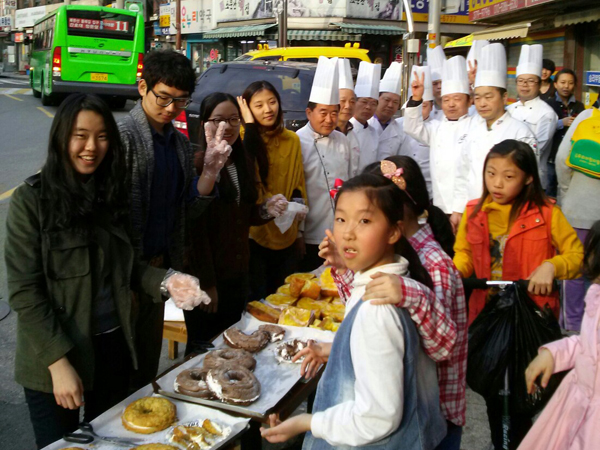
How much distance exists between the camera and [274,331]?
3252 mm

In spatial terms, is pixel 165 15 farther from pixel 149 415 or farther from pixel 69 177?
pixel 149 415

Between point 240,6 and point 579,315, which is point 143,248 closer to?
point 579,315

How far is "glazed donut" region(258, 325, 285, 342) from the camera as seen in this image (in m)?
3.21

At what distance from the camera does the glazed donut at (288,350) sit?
2.97 meters

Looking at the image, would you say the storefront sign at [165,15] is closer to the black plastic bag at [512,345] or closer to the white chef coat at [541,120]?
the white chef coat at [541,120]

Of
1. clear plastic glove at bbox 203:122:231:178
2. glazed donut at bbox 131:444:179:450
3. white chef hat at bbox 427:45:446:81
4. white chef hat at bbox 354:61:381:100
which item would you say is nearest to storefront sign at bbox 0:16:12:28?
white chef hat at bbox 427:45:446:81

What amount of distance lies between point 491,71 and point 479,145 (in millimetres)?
613

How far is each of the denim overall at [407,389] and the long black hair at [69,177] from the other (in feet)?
3.78

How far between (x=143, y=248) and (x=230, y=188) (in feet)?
3.01

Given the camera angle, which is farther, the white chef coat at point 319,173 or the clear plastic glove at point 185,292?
the white chef coat at point 319,173

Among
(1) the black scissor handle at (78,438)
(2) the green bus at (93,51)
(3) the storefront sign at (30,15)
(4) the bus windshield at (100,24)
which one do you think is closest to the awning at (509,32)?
(2) the green bus at (93,51)

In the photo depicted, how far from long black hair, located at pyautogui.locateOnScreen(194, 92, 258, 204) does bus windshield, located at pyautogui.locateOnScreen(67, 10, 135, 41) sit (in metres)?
16.7

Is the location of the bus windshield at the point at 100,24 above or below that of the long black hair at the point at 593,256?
above

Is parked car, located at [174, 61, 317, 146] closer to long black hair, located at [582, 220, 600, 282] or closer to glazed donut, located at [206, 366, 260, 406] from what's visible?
glazed donut, located at [206, 366, 260, 406]
